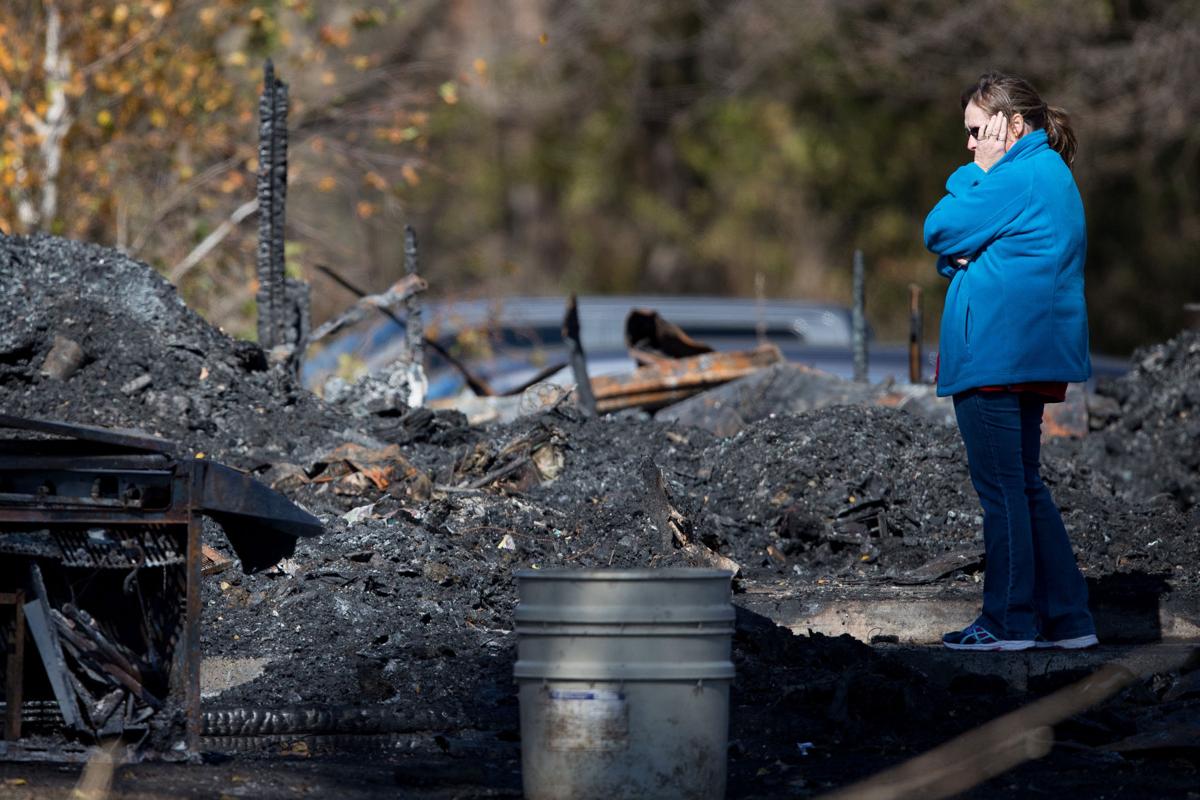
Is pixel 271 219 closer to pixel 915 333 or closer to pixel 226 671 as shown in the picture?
pixel 226 671

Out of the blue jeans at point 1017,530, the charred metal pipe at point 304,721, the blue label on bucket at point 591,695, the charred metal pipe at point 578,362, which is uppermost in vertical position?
the charred metal pipe at point 578,362

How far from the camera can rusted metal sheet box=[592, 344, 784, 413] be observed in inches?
421

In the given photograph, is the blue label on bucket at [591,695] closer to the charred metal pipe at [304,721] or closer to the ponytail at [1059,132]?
the charred metal pipe at [304,721]

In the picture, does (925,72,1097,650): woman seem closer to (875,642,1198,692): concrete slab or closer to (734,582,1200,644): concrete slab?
(875,642,1198,692): concrete slab

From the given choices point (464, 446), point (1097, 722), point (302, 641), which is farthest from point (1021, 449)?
point (464, 446)

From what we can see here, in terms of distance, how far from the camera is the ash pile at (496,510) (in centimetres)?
587

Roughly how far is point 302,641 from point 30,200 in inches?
302

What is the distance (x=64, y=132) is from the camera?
43.3 feet

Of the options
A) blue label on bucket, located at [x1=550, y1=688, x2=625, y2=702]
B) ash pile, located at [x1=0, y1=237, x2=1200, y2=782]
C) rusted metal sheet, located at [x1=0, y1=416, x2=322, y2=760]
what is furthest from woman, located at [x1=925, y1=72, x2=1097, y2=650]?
rusted metal sheet, located at [x1=0, y1=416, x2=322, y2=760]

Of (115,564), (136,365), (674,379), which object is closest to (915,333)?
(674,379)

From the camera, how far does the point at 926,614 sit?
6922 mm

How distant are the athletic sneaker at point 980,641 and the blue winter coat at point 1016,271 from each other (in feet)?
2.94

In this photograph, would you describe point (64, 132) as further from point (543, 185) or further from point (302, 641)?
point (543, 185)

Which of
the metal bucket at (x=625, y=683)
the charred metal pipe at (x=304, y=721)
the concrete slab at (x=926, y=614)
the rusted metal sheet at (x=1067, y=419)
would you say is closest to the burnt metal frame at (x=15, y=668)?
the charred metal pipe at (x=304, y=721)
